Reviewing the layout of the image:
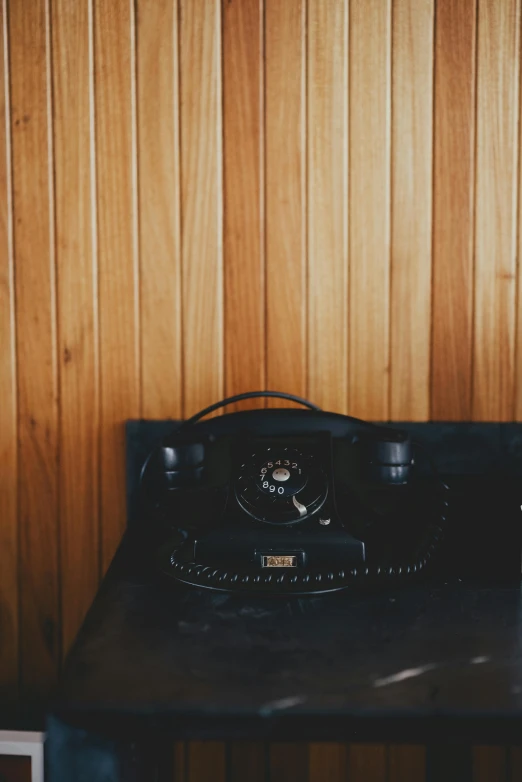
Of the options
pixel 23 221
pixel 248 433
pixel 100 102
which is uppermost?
pixel 100 102

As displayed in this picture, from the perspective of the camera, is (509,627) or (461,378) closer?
(509,627)

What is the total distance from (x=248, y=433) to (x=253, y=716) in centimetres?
49

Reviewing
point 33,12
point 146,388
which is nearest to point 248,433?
point 146,388

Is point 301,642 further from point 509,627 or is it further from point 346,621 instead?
point 509,627

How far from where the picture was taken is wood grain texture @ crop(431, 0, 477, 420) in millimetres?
1119

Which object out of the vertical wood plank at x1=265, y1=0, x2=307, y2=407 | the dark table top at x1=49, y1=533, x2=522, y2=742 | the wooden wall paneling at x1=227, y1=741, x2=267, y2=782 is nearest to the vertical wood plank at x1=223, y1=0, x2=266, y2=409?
the vertical wood plank at x1=265, y1=0, x2=307, y2=407

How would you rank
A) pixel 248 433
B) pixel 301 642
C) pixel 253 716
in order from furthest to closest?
pixel 248 433 → pixel 301 642 → pixel 253 716

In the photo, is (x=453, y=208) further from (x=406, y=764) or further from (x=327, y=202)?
(x=406, y=764)

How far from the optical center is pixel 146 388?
1.19 metres

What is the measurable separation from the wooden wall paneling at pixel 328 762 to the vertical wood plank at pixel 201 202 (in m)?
0.64

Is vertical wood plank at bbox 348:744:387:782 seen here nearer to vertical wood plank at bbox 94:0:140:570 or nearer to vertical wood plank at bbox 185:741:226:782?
vertical wood plank at bbox 185:741:226:782

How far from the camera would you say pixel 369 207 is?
115cm

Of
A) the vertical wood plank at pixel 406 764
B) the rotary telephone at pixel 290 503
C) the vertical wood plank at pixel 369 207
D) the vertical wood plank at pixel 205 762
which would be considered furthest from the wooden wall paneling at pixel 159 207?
the vertical wood plank at pixel 406 764

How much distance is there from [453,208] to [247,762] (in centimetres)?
104
